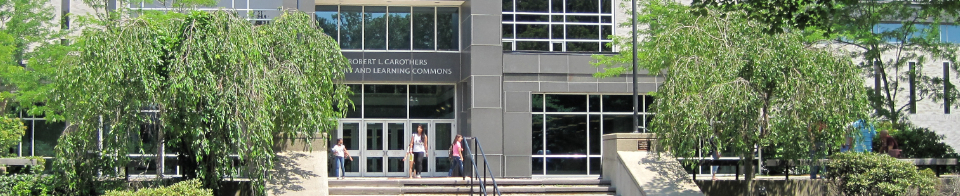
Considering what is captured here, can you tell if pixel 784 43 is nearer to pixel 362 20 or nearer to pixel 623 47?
pixel 623 47

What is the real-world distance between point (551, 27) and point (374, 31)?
4233 mm

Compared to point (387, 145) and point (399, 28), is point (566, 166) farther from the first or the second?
point (399, 28)

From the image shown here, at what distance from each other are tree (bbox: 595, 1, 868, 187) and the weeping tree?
5.59m

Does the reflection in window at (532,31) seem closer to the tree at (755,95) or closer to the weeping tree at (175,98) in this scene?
the tree at (755,95)

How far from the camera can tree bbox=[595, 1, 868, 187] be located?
12.8 m

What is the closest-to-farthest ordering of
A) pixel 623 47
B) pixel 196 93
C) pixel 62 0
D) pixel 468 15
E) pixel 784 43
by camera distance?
pixel 196 93 → pixel 784 43 → pixel 623 47 → pixel 468 15 → pixel 62 0

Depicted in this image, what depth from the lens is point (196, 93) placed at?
11.5 m

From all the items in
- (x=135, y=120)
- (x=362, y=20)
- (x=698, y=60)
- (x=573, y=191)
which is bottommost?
(x=573, y=191)

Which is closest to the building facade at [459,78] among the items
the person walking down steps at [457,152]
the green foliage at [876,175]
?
the person walking down steps at [457,152]

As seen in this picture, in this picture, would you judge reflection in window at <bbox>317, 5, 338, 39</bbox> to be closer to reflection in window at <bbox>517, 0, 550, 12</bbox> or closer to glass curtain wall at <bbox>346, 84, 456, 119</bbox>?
glass curtain wall at <bbox>346, 84, 456, 119</bbox>

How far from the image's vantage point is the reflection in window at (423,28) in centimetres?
2119

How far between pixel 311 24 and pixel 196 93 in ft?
11.6

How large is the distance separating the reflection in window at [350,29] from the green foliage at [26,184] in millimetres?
8669

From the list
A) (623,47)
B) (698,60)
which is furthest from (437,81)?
(698,60)
